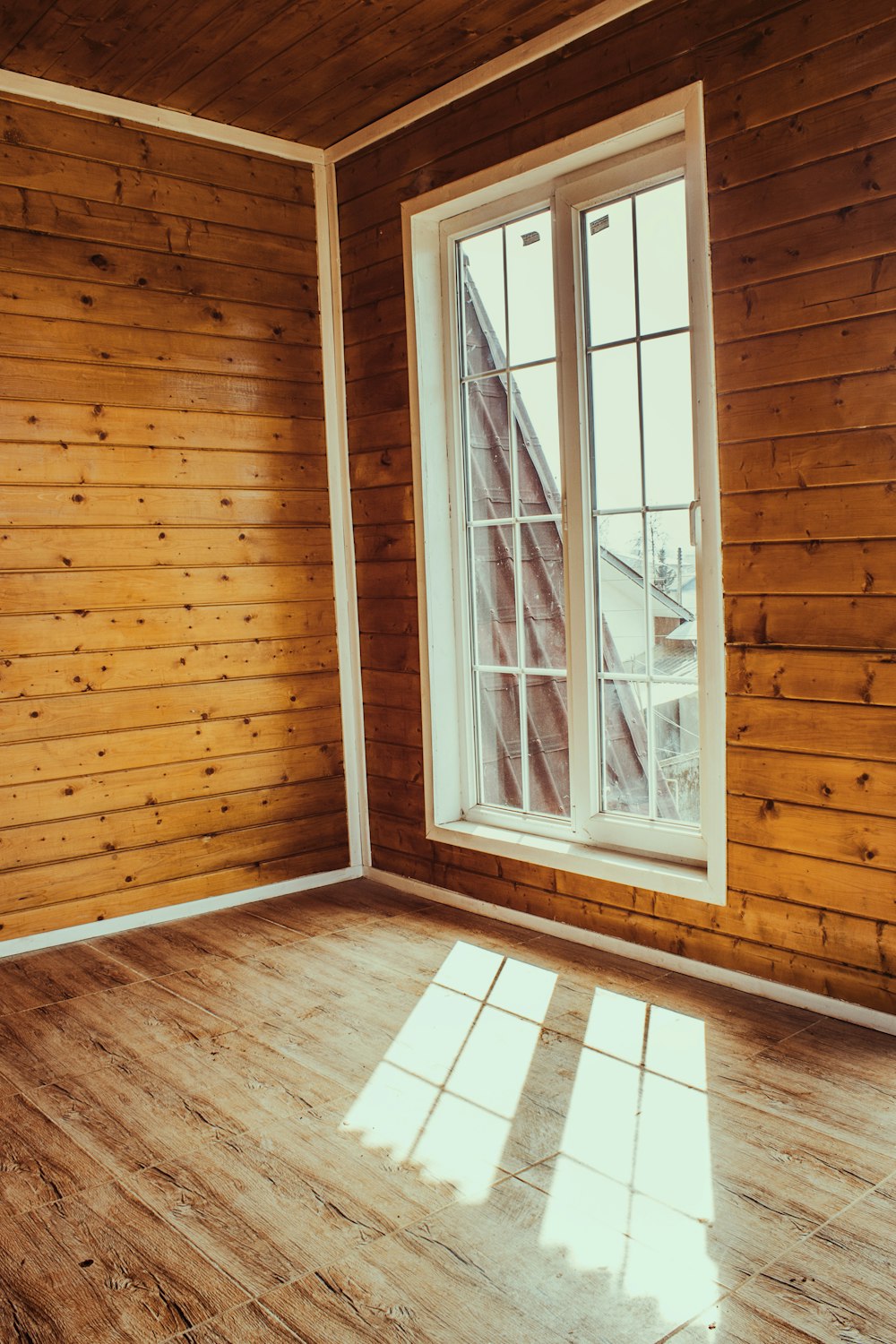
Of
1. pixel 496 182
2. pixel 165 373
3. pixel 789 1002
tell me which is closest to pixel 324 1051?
pixel 789 1002

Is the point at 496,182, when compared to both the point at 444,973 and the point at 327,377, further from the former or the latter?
the point at 444,973

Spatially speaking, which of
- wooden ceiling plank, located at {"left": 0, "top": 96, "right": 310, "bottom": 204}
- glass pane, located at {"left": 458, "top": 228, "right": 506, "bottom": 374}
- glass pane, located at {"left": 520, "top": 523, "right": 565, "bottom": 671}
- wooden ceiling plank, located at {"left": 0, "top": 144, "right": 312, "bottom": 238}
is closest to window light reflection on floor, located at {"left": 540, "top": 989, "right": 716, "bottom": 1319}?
glass pane, located at {"left": 520, "top": 523, "right": 565, "bottom": 671}

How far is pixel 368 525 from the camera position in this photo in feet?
14.0

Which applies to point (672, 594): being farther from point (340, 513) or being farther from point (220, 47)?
point (220, 47)

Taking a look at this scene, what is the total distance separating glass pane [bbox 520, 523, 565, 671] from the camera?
3664mm

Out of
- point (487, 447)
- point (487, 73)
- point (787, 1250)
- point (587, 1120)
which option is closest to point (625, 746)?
point (487, 447)

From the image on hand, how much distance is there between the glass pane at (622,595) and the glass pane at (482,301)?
80cm

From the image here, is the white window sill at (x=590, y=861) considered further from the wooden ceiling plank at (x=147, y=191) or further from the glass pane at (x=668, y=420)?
the wooden ceiling plank at (x=147, y=191)

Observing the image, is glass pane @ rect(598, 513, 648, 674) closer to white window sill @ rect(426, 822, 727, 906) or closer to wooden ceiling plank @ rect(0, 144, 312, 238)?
white window sill @ rect(426, 822, 727, 906)

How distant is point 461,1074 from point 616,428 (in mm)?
1891

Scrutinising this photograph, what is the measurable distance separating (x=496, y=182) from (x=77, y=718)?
2.20 m

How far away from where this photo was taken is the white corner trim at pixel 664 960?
2818 millimetres

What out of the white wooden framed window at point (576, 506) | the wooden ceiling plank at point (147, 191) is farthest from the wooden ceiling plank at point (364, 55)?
the white wooden framed window at point (576, 506)

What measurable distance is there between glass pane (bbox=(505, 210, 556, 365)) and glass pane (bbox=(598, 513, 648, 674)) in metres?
0.65
